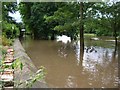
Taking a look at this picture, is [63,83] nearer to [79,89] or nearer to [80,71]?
[79,89]

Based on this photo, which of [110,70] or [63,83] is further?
[110,70]

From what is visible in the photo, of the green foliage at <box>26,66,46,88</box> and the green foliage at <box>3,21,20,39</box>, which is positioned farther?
the green foliage at <box>3,21,20,39</box>

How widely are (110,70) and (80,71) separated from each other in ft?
2.46

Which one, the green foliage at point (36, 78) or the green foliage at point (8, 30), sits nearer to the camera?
the green foliage at point (36, 78)

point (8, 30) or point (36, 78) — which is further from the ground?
point (8, 30)

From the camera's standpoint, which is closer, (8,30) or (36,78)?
(36,78)

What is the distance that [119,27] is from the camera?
29.6 feet

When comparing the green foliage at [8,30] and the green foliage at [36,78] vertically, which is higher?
the green foliage at [8,30]

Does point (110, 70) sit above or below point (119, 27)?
below

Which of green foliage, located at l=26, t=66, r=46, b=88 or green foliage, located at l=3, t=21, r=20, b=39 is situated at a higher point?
green foliage, located at l=3, t=21, r=20, b=39

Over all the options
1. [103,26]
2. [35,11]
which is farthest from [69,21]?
[35,11]

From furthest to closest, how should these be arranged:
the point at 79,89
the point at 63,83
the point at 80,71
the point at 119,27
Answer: the point at 119,27 < the point at 80,71 < the point at 63,83 < the point at 79,89

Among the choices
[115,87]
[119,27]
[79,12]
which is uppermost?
[79,12]

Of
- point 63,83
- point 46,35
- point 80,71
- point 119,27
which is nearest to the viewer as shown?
point 63,83
